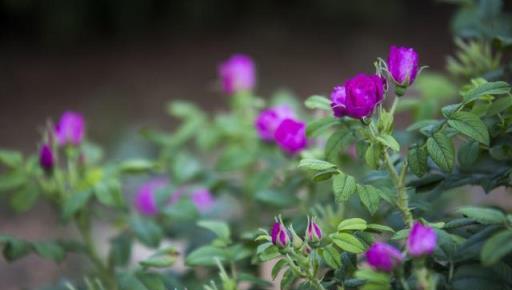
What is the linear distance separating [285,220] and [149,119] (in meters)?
2.09

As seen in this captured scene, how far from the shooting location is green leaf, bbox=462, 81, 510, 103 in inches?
40.1

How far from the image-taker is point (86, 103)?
3.46 metres

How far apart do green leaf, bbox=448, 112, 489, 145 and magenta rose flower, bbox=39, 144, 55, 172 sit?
0.82 m

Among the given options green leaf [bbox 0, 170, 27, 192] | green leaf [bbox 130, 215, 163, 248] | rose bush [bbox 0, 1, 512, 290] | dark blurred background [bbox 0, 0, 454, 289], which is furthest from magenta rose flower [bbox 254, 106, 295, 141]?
dark blurred background [bbox 0, 0, 454, 289]

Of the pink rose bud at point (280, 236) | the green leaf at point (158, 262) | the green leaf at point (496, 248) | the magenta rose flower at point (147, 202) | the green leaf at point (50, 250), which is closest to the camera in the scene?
the green leaf at point (496, 248)

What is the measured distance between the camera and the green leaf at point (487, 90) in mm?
1018

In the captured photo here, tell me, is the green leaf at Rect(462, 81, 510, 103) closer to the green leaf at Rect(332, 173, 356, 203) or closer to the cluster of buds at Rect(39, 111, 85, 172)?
the green leaf at Rect(332, 173, 356, 203)

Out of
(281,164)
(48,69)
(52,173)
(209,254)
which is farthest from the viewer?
(48,69)

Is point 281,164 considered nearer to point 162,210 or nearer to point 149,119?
point 162,210

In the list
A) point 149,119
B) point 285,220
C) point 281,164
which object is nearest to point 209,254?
point 285,220

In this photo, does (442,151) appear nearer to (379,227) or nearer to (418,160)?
(418,160)

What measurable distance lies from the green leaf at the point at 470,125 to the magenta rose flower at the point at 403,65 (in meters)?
0.09

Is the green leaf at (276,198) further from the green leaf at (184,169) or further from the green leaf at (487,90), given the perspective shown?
the green leaf at (487,90)

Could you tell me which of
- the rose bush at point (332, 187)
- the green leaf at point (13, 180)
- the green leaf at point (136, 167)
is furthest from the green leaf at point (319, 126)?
the green leaf at point (13, 180)
